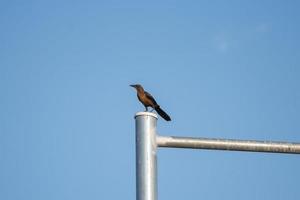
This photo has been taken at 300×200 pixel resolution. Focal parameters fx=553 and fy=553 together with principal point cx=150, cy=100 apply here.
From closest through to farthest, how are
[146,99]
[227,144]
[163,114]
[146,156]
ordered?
1. [146,156]
2. [227,144]
3. [163,114]
4. [146,99]

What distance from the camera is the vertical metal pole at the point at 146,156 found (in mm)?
2945

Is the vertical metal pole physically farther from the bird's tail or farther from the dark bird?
the dark bird

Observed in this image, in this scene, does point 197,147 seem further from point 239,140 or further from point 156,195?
point 156,195

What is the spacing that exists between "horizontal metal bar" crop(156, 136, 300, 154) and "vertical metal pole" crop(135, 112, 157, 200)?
0.31 feet

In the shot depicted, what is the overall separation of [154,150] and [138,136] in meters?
0.12

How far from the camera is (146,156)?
309 cm

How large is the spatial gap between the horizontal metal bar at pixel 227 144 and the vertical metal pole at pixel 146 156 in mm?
96

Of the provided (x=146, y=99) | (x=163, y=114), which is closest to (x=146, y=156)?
(x=163, y=114)

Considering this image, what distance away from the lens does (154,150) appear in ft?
10.4

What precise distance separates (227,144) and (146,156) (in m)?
0.59

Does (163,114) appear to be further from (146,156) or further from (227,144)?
(146,156)

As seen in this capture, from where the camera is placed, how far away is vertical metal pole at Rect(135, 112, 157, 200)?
2.95 meters

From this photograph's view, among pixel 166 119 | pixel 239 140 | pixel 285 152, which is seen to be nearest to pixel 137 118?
pixel 239 140

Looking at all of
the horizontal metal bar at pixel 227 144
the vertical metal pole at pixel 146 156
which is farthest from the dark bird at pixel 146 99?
the vertical metal pole at pixel 146 156
